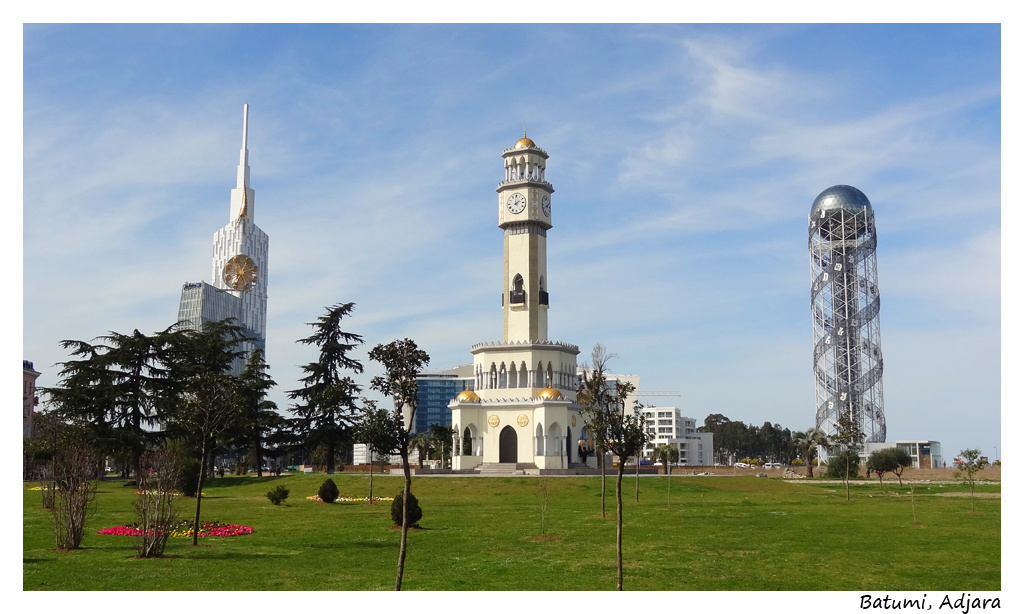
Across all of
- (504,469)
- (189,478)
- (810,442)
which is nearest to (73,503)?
(189,478)

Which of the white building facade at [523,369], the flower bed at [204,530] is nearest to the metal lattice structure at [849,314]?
the white building facade at [523,369]

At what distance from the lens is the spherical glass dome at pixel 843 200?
134 m

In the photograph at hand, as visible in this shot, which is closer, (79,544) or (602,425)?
(602,425)

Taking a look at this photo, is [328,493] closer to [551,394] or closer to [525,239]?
[551,394]

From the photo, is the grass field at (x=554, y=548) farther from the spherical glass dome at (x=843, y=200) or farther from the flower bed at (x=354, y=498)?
the spherical glass dome at (x=843, y=200)

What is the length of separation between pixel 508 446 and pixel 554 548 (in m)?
48.8

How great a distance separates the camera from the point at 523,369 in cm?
7912

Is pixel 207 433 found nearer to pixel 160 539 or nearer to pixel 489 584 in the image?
pixel 160 539

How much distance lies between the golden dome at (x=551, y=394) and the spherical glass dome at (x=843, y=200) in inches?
2986

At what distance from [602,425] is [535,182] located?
5861 cm

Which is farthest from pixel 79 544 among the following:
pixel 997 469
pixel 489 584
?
pixel 997 469

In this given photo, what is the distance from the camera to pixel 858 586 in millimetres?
22484

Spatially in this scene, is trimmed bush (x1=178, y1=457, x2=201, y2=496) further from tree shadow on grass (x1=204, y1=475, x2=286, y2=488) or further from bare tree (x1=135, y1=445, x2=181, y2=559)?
bare tree (x1=135, y1=445, x2=181, y2=559)

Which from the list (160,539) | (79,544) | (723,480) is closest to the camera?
(160,539)
